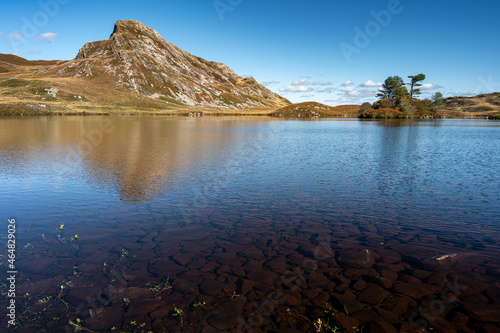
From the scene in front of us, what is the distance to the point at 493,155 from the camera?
101 feet

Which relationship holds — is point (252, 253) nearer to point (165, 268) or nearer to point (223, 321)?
point (165, 268)

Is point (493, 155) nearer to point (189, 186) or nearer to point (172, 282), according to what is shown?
point (189, 186)

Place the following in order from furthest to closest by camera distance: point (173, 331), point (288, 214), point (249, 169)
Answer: point (249, 169) < point (288, 214) < point (173, 331)

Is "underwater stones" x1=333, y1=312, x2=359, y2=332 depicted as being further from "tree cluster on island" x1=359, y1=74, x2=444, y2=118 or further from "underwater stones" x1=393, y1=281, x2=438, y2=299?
"tree cluster on island" x1=359, y1=74, x2=444, y2=118

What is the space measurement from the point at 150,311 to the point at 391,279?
23.9 feet

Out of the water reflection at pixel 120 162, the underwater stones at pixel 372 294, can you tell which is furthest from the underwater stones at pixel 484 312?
the water reflection at pixel 120 162

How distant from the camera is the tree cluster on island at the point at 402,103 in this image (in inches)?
5221

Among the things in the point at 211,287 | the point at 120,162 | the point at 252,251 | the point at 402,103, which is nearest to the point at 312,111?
the point at 402,103

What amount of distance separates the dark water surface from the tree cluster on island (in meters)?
126

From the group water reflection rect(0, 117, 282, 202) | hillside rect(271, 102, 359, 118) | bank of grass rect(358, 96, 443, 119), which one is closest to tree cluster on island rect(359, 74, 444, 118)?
bank of grass rect(358, 96, 443, 119)

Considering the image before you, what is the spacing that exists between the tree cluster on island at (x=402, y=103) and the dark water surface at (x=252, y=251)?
414 feet

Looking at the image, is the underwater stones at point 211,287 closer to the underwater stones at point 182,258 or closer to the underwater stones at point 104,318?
the underwater stones at point 182,258

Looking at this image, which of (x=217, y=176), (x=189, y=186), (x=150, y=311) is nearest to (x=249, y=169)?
(x=217, y=176)

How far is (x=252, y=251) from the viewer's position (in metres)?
10.2
